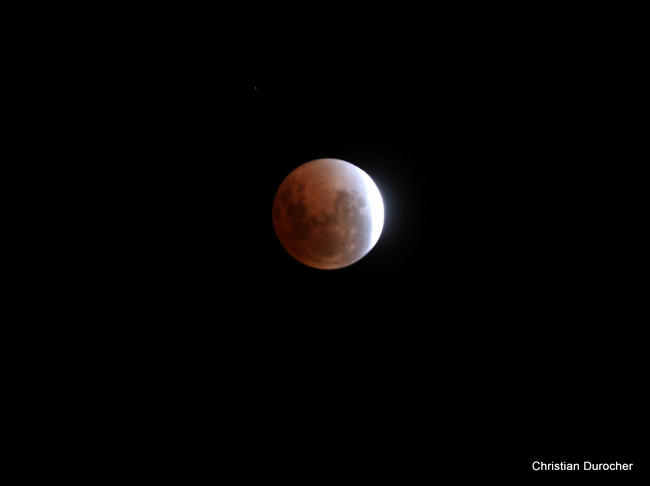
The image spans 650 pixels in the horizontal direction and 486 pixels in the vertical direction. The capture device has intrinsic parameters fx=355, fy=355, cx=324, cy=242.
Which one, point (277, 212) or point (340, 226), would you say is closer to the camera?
point (340, 226)

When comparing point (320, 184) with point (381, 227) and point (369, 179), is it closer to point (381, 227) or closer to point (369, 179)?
point (369, 179)

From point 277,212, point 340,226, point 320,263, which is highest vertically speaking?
point 277,212

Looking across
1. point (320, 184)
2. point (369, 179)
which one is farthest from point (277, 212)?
point (369, 179)

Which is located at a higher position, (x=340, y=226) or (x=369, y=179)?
(x=369, y=179)

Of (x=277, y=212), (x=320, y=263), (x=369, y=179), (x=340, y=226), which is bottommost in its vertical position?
(x=320, y=263)

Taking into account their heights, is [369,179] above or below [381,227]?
above

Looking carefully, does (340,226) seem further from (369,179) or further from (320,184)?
(369,179)

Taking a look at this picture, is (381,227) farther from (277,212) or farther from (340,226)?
(277,212)

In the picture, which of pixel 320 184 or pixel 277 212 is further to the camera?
pixel 277 212

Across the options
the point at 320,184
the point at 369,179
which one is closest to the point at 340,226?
the point at 320,184
